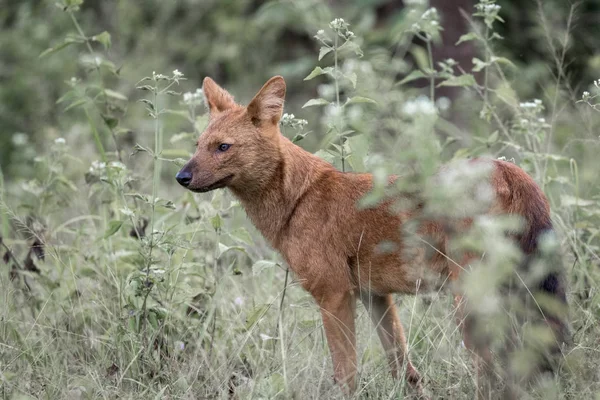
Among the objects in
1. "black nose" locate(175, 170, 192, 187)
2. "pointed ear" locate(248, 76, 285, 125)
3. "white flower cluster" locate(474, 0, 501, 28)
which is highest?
"white flower cluster" locate(474, 0, 501, 28)

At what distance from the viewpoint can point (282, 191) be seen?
4.92 metres

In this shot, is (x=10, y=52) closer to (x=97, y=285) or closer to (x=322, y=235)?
(x=97, y=285)

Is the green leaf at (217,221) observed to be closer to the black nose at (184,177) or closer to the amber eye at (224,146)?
the black nose at (184,177)

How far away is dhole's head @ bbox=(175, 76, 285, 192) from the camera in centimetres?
486

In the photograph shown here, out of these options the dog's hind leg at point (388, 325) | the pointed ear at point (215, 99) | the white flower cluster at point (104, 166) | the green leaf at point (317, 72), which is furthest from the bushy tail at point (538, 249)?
the white flower cluster at point (104, 166)

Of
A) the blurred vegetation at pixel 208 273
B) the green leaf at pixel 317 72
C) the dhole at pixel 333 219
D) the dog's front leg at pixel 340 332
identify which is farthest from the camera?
the green leaf at pixel 317 72

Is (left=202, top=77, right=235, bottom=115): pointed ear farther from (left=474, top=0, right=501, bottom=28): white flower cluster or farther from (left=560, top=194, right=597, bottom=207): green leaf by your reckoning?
(left=560, top=194, right=597, bottom=207): green leaf

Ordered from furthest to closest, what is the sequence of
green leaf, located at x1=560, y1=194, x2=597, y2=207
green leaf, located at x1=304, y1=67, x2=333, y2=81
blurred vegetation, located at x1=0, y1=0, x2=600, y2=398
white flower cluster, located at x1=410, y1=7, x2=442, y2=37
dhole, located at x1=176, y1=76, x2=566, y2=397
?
white flower cluster, located at x1=410, y1=7, x2=442, y2=37 → green leaf, located at x1=560, y1=194, x2=597, y2=207 → green leaf, located at x1=304, y1=67, x2=333, y2=81 → blurred vegetation, located at x1=0, y1=0, x2=600, y2=398 → dhole, located at x1=176, y1=76, x2=566, y2=397

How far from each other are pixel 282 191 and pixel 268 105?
0.49 meters

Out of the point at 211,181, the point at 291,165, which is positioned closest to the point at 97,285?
the point at 211,181

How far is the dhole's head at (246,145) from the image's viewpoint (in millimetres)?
4855

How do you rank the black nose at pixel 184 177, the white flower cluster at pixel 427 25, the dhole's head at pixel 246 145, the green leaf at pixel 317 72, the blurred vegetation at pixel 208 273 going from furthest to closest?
the white flower cluster at pixel 427 25, the dhole's head at pixel 246 145, the black nose at pixel 184 177, the green leaf at pixel 317 72, the blurred vegetation at pixel 208 273

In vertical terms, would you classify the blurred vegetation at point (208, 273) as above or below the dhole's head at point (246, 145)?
below

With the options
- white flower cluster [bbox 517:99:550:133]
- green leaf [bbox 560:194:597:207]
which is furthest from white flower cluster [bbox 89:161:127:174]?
green leaf [bbox 560:194:597:207]
